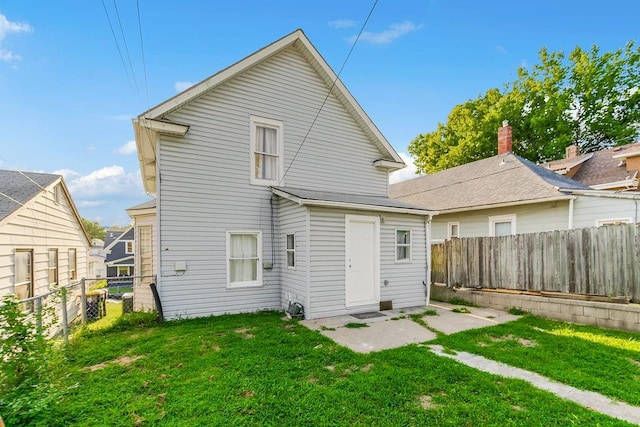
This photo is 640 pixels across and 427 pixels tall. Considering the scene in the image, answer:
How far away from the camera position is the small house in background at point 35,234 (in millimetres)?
6691

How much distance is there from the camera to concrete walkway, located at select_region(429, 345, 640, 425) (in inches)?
126

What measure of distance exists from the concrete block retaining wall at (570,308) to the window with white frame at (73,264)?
1467 cm

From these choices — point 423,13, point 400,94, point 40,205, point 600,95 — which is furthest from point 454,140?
point 40,205

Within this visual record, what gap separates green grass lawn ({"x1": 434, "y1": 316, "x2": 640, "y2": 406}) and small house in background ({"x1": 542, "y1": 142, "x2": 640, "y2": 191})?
1398 cm

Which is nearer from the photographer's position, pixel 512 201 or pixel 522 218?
pixel 512 201

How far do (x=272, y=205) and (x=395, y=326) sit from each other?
4.62 m

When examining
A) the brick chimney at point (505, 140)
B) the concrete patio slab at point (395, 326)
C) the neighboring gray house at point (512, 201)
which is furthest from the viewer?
the brick chimney at point (505, 140)

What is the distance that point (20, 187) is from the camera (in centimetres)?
823

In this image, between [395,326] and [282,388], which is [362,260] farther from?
[282,388]

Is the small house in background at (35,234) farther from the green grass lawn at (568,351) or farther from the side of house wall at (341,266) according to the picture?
the green grass lawn at (568,351)

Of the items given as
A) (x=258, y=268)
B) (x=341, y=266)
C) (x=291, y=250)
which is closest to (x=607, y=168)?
(x=341, y=266)

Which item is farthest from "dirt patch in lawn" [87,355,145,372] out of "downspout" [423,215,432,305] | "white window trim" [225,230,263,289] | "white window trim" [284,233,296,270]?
"downspout" [423,215,432,305]

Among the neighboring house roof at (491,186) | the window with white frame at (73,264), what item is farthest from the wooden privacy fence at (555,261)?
the window with white frame at (73,264)

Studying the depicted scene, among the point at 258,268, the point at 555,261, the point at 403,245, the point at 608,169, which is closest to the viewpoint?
the point at 555,261
